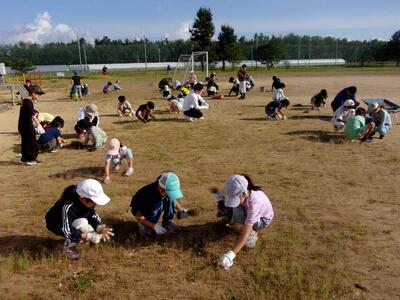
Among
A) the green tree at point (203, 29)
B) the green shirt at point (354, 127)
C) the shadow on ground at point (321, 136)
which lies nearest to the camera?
the green shirt at point (354, 127)

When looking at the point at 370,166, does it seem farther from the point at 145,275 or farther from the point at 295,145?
the point at 145,275

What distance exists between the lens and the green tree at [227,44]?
49.1 metres

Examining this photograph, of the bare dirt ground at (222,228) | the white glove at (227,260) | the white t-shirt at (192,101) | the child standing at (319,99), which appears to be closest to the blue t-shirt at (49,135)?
the bare dirt ground at (222,228)

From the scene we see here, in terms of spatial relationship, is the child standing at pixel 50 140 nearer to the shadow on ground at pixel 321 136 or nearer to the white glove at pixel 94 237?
the white glove at pixel 94 237

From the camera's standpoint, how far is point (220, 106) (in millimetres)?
15844

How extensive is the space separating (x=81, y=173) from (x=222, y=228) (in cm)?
345

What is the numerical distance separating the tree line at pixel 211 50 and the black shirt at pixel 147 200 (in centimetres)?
4483

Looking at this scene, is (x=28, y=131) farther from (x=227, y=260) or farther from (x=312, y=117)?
(x=312, y=117)

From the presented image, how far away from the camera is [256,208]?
13.6 ft

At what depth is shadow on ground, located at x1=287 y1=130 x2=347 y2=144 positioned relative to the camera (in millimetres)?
9391

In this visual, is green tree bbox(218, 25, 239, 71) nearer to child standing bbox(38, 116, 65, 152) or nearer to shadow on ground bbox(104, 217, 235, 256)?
child standing bbox(38, 116, 65, 152)

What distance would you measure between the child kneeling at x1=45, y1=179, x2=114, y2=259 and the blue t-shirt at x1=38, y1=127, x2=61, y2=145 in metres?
5.01

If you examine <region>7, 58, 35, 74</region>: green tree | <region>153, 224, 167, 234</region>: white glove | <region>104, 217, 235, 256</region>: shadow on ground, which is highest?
<region>7, 58, 35, 74</region>: green tree

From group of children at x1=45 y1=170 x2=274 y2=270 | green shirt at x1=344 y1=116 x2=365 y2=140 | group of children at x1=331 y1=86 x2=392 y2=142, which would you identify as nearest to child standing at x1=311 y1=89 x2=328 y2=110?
group of children at x1=331 y1=86 x2=392 y2=142
